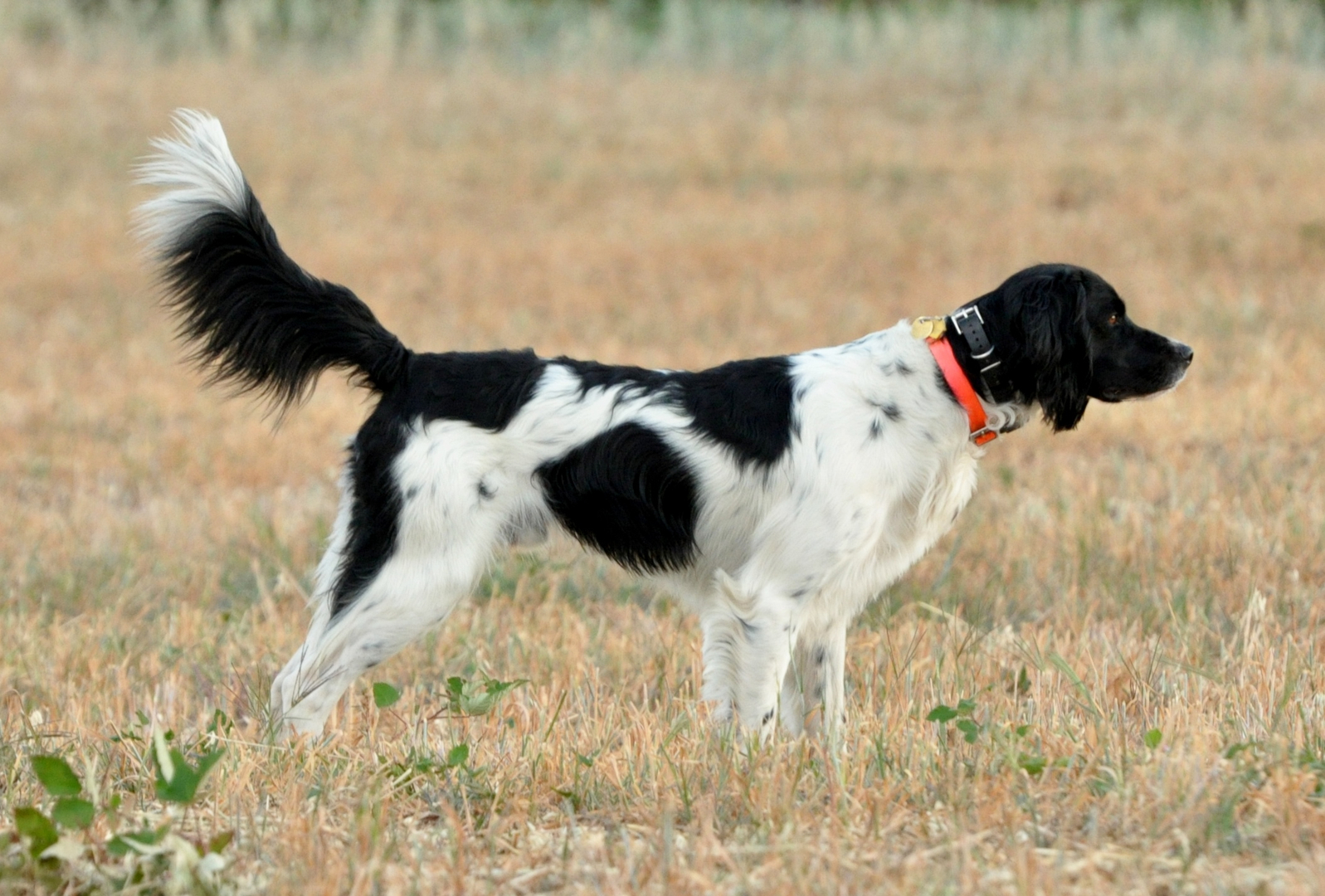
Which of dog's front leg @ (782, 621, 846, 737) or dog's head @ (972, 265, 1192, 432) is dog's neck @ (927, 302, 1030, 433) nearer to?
dog's head @ (972, 265, 1192, 432)

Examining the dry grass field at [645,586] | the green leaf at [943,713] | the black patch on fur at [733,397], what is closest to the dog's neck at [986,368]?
the black patch on fur at [733,397]

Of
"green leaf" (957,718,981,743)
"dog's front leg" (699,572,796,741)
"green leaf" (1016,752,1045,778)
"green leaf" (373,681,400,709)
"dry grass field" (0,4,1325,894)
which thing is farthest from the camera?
"dog's front leg" (699,572,796,741)

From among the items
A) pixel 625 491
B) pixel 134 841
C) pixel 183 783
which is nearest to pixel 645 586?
pixel 625 491

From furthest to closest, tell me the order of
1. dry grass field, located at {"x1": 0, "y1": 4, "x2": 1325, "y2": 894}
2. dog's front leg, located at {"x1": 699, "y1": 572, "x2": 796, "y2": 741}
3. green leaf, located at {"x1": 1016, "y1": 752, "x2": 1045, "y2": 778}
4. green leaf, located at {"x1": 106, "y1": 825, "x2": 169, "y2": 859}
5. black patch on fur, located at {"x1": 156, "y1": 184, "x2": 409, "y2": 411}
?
black patch on fur, located at {"x1": 156, "y1": 184, "x2": 409, "y2": 411}
dog's front leg, located at {"x1": 699, "y1": 572, "x2": 796, "y2": 741}
green leaf, located at {"x1": 1016, "y1": 752, "x2": 1045, "y2": 778}
dry grass field, located at {"x1": 0, "y1": 4, "x2": 1325, "y2": 894}
green leaf, located at {"x1": 106, "y1": 825, "x2": 169, "y2": 859}

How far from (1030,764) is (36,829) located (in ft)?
6.35

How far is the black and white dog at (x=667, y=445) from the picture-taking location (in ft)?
13.4

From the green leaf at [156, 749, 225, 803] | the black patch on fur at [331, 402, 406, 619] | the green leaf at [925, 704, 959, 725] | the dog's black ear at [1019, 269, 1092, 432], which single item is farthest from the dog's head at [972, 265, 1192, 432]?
the green leaf at [156, 749, 225, 803]

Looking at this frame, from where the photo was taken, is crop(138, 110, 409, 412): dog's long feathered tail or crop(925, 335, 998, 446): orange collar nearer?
crop(925, 335, 998, 446): orange collar

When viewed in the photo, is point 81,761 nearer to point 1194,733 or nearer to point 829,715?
point 829,715

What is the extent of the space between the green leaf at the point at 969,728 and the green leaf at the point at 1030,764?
0.40ft

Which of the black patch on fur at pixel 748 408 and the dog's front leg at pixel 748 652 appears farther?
the black patch on fur at pixel 748 408

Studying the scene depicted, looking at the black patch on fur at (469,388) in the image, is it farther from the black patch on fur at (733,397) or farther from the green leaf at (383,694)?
the green leaf at (383,694)

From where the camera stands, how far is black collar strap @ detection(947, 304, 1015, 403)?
412 centimetres

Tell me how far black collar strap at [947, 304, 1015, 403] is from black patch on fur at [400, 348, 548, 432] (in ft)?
3.92
